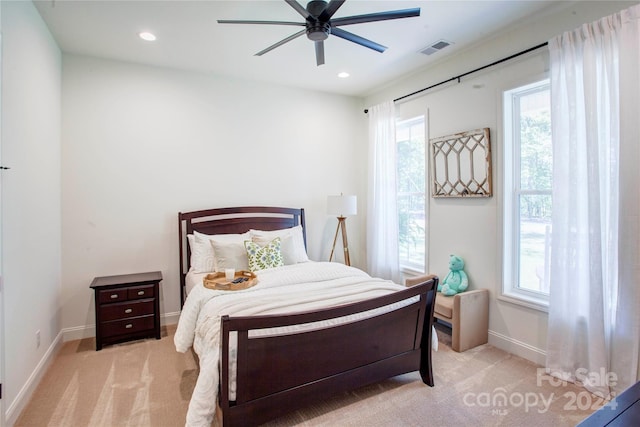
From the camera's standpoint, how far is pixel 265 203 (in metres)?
4.35

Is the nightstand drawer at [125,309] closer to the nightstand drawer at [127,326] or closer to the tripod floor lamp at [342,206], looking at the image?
the nightstand drawer at [127,326]

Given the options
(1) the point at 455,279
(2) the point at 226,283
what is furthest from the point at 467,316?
(2) the point at 226,283

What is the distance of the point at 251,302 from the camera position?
2.27 metres

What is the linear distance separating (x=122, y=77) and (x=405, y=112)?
3253 mm

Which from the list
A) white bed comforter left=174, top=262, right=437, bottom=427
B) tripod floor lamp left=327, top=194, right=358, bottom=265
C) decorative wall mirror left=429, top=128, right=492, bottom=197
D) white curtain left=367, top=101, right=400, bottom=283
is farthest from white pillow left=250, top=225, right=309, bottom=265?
decorative wall mirror left=429, top=128, right=492, bottom=197

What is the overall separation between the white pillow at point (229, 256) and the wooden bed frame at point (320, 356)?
1.61 meters

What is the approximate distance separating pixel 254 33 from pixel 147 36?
0.98 metres

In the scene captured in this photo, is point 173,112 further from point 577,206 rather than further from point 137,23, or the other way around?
point 577,206

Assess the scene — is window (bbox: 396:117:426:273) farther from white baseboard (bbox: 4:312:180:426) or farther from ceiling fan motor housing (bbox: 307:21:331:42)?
white baseboard (bbox: 4:312:180:426)

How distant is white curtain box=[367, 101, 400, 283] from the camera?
429 centimetres

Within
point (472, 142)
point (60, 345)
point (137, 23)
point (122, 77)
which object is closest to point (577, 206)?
point (472, 142)

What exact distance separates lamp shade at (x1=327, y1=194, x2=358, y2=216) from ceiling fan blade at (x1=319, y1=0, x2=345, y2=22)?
2.35m

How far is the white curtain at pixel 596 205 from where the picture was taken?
2197 millimetres

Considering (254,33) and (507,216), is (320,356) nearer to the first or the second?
(507,216)
